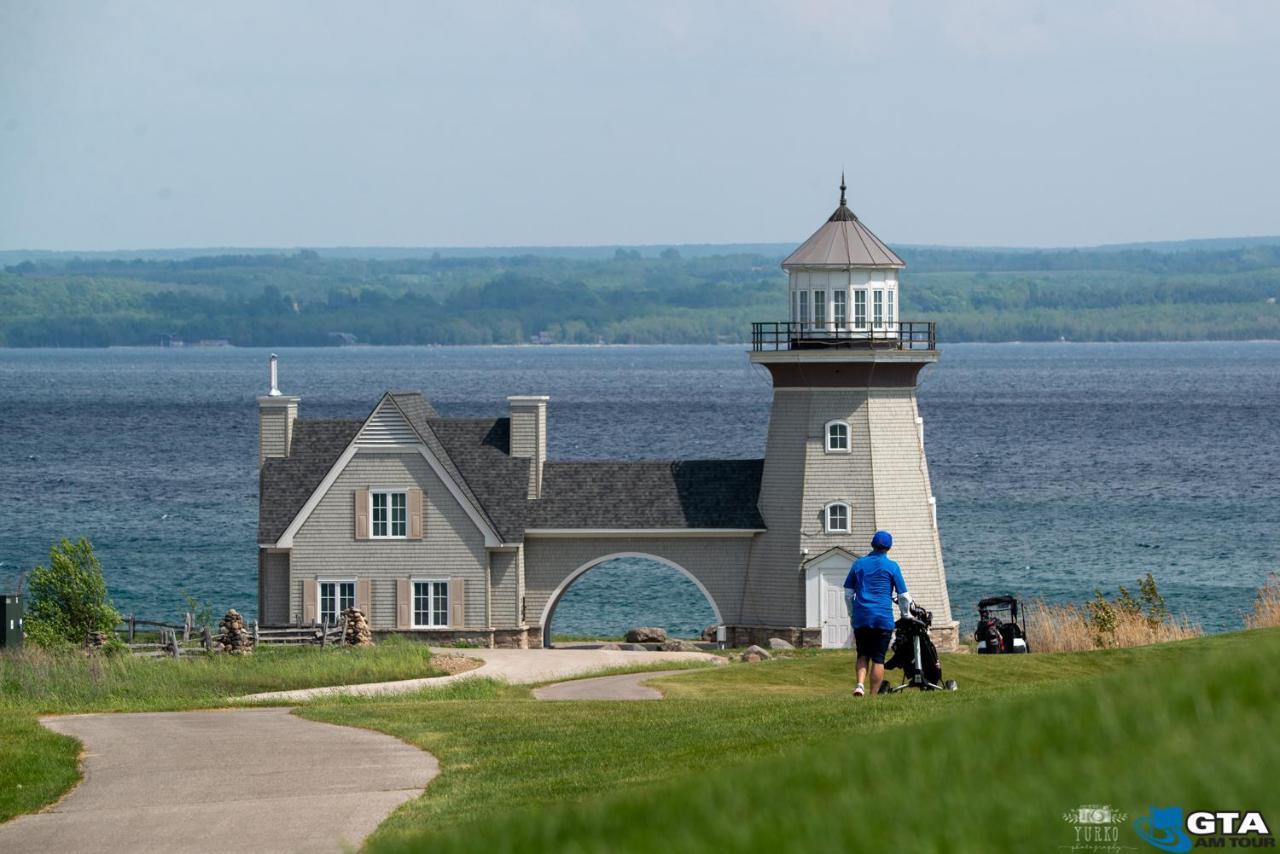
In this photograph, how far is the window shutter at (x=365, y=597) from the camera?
4106 centimetres

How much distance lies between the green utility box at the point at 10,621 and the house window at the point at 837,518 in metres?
16.4

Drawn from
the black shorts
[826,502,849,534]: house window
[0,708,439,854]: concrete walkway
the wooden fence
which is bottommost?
[0,708,439,854]: concrete walkway

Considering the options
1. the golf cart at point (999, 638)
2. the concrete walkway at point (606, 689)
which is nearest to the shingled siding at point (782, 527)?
the golf cart at point (999, 638)

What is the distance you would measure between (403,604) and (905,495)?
10840 millimetres

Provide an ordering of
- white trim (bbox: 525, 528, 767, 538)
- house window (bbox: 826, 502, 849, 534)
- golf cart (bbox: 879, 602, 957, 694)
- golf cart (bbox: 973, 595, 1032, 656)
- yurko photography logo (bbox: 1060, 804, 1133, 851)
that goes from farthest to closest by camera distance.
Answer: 1. white trim (bbox: 525, 528, 767, 538)
2. house window (bbox: 826, 502, 849, 534)
3. golf cart (bbox: 973, 595, 1032, 656)
4. golf cart (bbox: 879, 602, 957, 694)
5. yurko photography logo (bbox: 1060, 804, 1133, 851)

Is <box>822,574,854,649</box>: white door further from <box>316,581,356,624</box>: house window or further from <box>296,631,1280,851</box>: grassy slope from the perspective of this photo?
<box>296,631,1280,851</box>: grassy slope

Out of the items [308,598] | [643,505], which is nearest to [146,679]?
[308,598]

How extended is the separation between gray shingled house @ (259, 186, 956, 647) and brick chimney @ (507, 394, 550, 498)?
0.04 metres

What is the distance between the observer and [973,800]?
7398 millimetres

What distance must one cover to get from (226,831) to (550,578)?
90.5 ft

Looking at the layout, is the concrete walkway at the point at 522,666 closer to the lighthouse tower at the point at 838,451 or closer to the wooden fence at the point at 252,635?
the wooden fence at the point at 252,635

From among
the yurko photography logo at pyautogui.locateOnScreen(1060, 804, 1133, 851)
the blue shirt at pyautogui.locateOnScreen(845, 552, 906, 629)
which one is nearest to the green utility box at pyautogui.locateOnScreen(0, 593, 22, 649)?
the blue shirt at pyautogui.locateOnScreen(845, 552, 906, 629)

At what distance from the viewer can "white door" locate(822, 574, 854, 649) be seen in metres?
41.1

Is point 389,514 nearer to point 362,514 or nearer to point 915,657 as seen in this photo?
point 362,514
